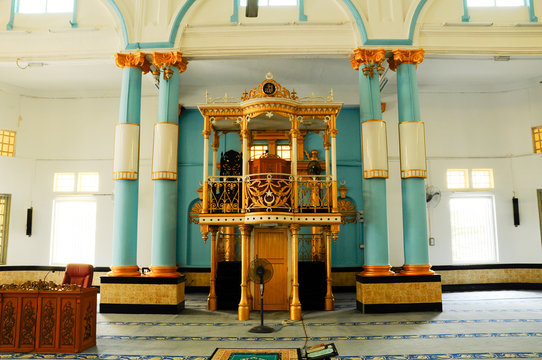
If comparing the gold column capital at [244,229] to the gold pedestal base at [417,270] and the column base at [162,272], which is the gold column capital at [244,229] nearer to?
the column base at [162,272]

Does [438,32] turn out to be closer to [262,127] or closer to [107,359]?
[262,127]

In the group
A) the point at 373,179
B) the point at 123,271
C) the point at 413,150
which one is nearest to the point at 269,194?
the point at 373,179

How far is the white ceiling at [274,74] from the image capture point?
39.6 ft

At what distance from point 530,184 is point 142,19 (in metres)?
12.6

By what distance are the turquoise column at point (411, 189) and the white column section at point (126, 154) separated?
20.8 ft

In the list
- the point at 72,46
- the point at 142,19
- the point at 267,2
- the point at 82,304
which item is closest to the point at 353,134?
the point at 267,2

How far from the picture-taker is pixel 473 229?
1353 cm

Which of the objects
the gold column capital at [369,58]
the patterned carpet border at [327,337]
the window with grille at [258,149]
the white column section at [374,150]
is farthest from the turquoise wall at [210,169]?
the patterned carpet border at [327,337]

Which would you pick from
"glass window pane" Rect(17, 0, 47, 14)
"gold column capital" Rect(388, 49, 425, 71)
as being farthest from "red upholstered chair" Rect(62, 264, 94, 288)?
"gold column capital" Rect(388, 49, 425, 71)

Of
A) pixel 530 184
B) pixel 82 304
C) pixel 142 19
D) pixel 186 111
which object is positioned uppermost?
pixel 142 19

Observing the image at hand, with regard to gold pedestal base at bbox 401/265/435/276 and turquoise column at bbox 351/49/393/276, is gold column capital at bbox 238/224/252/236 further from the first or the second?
gold pedestal base at bbox 401/265/435/276

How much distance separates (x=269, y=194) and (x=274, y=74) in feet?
19.1

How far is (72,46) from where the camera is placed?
10344 mm

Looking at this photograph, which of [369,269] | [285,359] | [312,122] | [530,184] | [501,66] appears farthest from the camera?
[530,184]
